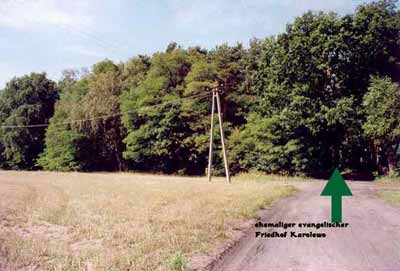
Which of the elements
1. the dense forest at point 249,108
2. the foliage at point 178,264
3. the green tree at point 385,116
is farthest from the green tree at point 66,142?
the foliage at point 178,264

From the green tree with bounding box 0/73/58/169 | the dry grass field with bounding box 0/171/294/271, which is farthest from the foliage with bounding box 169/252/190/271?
the green tree with bounding box 0/73/58/169

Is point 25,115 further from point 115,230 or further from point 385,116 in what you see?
point 115,230

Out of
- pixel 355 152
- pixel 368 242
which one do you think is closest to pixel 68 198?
pixel 368 242

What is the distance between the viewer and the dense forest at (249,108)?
1156 inches

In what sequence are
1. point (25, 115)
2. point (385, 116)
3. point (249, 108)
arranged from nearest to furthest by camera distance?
point (385, 116), point (249, 108), point (25, 115)

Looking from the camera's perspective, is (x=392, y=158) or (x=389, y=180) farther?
(x=392, y=158)

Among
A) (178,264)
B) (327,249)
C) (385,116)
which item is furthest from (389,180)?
(178,264)

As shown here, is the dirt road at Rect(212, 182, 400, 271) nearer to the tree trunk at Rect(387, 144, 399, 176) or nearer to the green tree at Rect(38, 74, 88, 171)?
the tree trunk at Rect(387, 144, 399, 176)

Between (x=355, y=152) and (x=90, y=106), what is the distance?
99.0 feet

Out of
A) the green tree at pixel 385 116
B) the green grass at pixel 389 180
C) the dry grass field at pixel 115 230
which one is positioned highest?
the green tree at pixel 385 116

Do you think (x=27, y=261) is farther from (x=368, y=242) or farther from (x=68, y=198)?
(x=68, y=198)

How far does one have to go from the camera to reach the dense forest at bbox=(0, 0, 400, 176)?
29.4 m

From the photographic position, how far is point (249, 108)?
37219 millimetres

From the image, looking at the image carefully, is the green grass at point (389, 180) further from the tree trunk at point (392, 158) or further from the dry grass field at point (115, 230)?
the dry grass field at point (115, 230)
